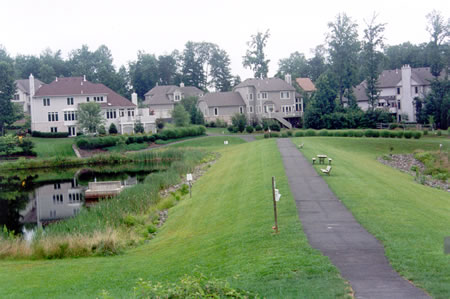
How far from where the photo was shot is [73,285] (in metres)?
14.9

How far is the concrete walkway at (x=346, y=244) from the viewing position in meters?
12.4

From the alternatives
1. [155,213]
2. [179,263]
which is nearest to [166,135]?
[155,213]

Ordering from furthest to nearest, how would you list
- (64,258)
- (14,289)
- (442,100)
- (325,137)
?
(442,100) < (325,137) < (64,258) < (14,289)

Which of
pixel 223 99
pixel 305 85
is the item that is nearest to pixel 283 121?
pixel 223 99

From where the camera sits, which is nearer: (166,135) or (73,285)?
(73,285)

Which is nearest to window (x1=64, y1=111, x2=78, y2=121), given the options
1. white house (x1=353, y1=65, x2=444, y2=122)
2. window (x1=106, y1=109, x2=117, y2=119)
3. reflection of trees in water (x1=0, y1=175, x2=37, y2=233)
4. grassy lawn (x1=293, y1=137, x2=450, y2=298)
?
window (x1=106, y1=109, x2=117, y2=119)

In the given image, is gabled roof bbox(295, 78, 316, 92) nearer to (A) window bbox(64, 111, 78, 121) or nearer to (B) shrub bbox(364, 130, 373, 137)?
(B) shrub bbox(364, 130, 373, 137)

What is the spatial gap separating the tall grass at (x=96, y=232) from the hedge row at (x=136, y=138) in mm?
33151

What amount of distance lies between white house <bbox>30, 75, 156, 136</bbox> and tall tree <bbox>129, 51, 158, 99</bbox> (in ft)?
157

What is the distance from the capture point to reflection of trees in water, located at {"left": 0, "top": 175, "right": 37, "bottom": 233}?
31166 mm

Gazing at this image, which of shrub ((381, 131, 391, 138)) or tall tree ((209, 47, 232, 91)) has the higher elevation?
tall tree ((209, 47, 232, 91))

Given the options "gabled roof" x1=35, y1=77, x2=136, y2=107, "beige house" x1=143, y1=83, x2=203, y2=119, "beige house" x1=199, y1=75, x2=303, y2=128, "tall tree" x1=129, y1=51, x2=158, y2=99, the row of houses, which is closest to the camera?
the row of houses

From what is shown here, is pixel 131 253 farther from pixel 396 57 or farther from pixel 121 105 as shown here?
pixel 396 57

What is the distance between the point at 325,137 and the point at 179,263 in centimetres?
5088
